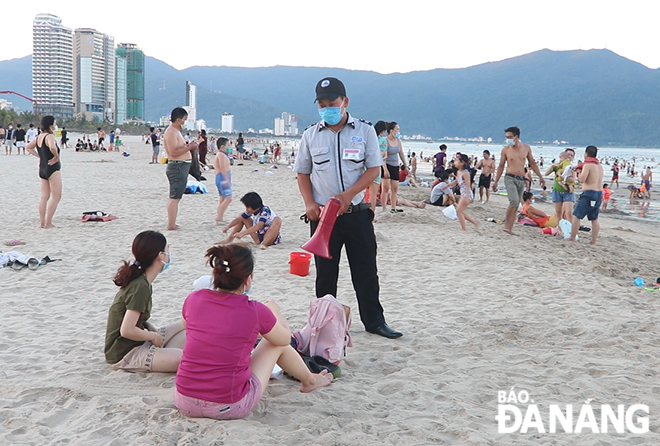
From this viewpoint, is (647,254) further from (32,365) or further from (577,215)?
(32,365)

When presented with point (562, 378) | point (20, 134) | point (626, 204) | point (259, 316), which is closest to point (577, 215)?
point (562, 378)

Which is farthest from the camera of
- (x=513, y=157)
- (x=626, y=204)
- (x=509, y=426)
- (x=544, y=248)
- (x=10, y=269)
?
(x=626, y=204)

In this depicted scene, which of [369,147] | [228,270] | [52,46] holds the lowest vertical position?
[228,270]

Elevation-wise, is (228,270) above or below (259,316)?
above

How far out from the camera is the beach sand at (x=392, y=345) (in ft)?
9.40

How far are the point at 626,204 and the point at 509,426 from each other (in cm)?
2079

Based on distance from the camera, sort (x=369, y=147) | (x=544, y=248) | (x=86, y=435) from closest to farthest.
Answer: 1. (x=86, y=435)
2. (x=369, y=147)
3. (x=544, y=248)

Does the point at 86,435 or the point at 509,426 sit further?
the point at 509,426

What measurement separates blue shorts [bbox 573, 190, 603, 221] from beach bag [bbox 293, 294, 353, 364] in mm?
6470

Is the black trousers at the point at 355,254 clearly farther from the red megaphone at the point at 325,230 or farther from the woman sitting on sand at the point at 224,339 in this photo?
the woman sitting on sand at the point at 224,339

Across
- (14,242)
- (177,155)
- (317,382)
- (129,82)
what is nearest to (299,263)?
(317,382)

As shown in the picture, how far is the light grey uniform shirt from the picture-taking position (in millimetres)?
3895

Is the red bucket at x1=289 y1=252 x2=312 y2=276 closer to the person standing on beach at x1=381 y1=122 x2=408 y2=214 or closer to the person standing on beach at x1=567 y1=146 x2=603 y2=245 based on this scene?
the person standing on beach at x1=381 y1=122 x2=408 y2=214

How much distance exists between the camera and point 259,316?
9.18 ft
